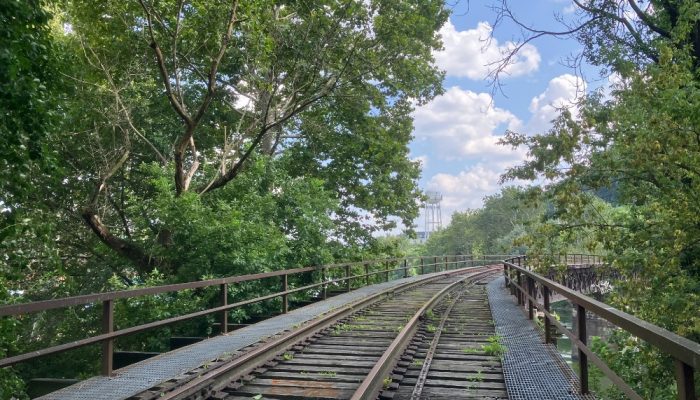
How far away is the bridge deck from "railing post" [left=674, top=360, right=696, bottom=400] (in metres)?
2.41

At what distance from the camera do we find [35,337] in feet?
53.2

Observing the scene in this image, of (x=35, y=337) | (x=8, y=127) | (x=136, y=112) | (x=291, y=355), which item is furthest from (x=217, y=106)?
(x=291, y=355)

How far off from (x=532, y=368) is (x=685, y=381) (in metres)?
3.67

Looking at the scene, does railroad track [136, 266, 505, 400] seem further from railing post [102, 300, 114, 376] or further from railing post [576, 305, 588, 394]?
railing post [102, 300, 114, 376]

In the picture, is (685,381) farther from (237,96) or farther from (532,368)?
(237,96)

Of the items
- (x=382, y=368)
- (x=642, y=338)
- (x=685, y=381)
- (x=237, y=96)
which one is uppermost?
Result: (x=237, y=96)

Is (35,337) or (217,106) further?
(217,106)

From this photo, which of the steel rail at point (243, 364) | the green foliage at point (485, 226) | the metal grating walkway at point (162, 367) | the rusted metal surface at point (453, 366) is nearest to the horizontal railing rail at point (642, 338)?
the rusted metal surface at point (453, 366)

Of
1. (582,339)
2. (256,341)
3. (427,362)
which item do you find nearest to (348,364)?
(427,362)

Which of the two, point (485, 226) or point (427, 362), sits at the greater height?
point (485, 226)

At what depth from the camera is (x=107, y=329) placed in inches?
226

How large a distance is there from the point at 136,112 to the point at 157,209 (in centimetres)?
545

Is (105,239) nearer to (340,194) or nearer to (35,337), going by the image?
(35,337)

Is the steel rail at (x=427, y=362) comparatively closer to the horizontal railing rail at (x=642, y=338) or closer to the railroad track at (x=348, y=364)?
the railroad track at (x=348, y=364)
